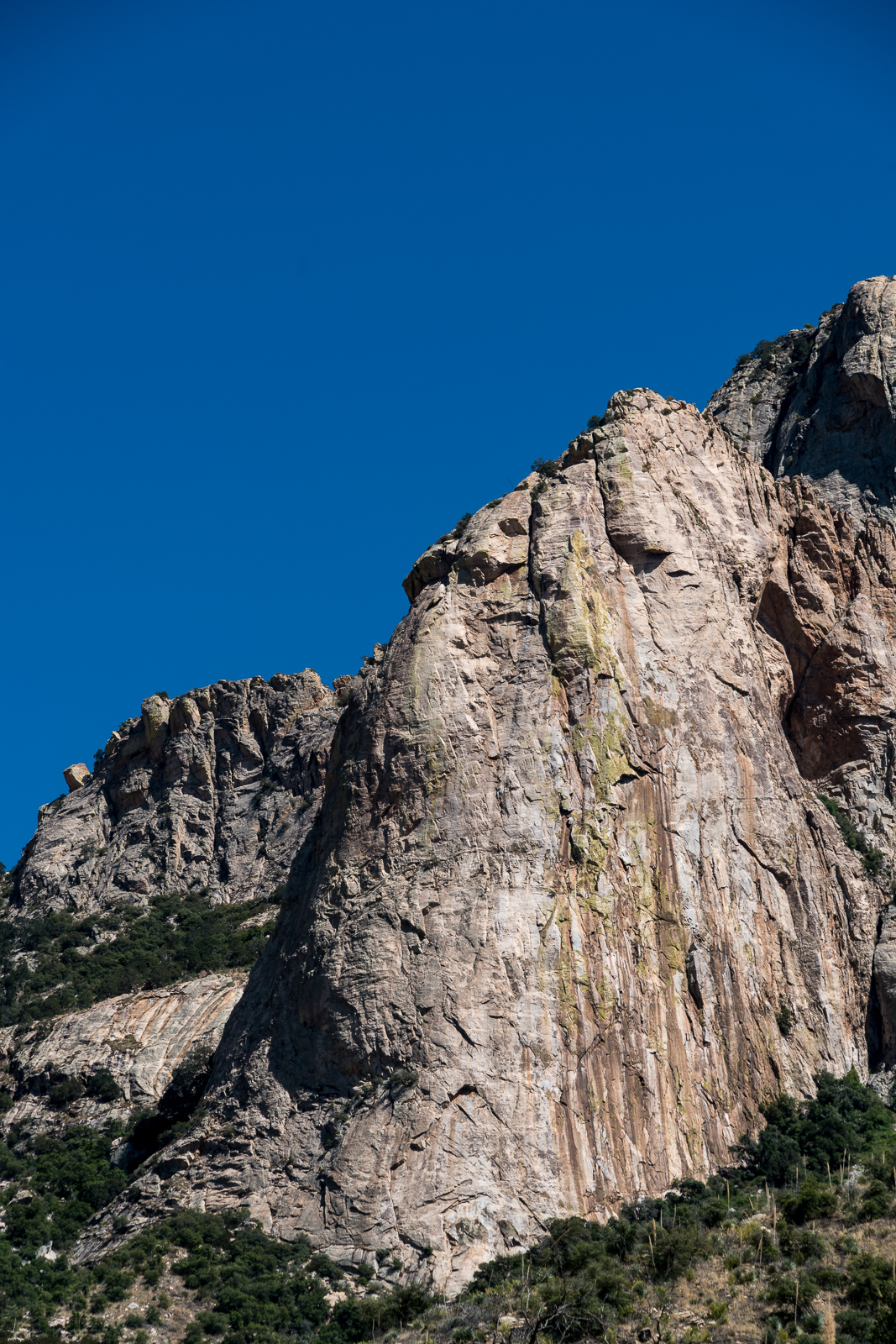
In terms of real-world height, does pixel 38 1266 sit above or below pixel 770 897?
below

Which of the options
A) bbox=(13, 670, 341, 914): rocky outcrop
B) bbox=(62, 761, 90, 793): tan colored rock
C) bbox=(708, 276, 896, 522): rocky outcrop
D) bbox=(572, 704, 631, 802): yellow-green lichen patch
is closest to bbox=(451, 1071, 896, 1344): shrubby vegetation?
bbox=(572, 704, 631, 802): yellow-green lichen patch

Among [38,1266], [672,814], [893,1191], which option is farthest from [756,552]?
[38,1266]

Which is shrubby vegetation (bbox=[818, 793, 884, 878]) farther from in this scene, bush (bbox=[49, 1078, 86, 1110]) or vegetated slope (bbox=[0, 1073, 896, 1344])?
bush (bbox=[49, 1078, 86, 1110])

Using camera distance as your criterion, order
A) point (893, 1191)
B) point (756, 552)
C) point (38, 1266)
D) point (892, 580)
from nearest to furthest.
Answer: point (893, 1191) < point (38, 1266) < point (756, 552) < point (892, 580)

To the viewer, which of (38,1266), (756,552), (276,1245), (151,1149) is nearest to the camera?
(276,1245)

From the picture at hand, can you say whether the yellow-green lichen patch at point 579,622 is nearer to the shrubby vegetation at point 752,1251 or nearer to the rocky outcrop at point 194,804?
the shrubby vegetation at point 752,1251

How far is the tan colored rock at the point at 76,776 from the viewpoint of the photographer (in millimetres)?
109250

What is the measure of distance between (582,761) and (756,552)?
16.7 m

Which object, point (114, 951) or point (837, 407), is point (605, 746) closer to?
point (837, 407)

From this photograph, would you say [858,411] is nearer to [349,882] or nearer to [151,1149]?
[349,882]

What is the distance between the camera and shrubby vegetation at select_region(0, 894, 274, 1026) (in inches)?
3155

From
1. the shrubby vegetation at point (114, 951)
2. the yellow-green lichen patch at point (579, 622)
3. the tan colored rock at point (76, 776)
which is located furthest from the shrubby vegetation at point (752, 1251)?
the tan colored rock at point (76, 776)

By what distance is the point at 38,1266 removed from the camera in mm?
49594

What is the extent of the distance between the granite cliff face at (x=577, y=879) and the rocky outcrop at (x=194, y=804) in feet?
77.7
